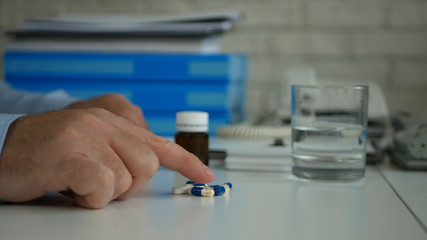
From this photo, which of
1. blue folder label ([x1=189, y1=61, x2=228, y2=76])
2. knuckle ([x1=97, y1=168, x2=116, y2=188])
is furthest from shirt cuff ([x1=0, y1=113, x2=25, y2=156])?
blue folder label ([x1=189, y1=61, x2=228, y2=76])

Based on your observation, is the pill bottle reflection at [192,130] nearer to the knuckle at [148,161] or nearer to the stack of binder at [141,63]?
the knuckle at [148,161]

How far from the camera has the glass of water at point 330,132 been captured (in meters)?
0.81

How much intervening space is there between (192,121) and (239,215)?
327 millimetres

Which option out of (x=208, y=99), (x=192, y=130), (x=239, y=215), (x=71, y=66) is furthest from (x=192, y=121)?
(x=71, y=66)

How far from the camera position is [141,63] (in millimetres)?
1328

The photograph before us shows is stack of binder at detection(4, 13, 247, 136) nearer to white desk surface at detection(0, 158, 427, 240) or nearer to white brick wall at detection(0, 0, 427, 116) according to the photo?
white brick wall at detection(0, 0, 427, 116)

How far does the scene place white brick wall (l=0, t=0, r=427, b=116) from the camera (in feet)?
5.21

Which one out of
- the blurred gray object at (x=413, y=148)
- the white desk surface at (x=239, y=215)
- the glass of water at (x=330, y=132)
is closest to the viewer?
the white desk surface at (x=239, y=215)

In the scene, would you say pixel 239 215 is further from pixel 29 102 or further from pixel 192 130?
pixel 29 102

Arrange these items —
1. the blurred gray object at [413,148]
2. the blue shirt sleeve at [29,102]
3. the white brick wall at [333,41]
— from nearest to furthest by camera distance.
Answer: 1. the blurred gray object at [413,148]
2. the blue shirt sleeve at [29,102]
3. the white brick wall at [333,41]

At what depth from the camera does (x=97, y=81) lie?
1364 mm

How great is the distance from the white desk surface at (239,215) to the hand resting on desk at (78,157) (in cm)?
2

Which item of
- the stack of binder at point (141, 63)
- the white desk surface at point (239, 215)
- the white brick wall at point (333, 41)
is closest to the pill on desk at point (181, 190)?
the white desk surface at point (239, 215)

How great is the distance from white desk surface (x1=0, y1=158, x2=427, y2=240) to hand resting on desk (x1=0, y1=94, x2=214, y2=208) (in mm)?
23
